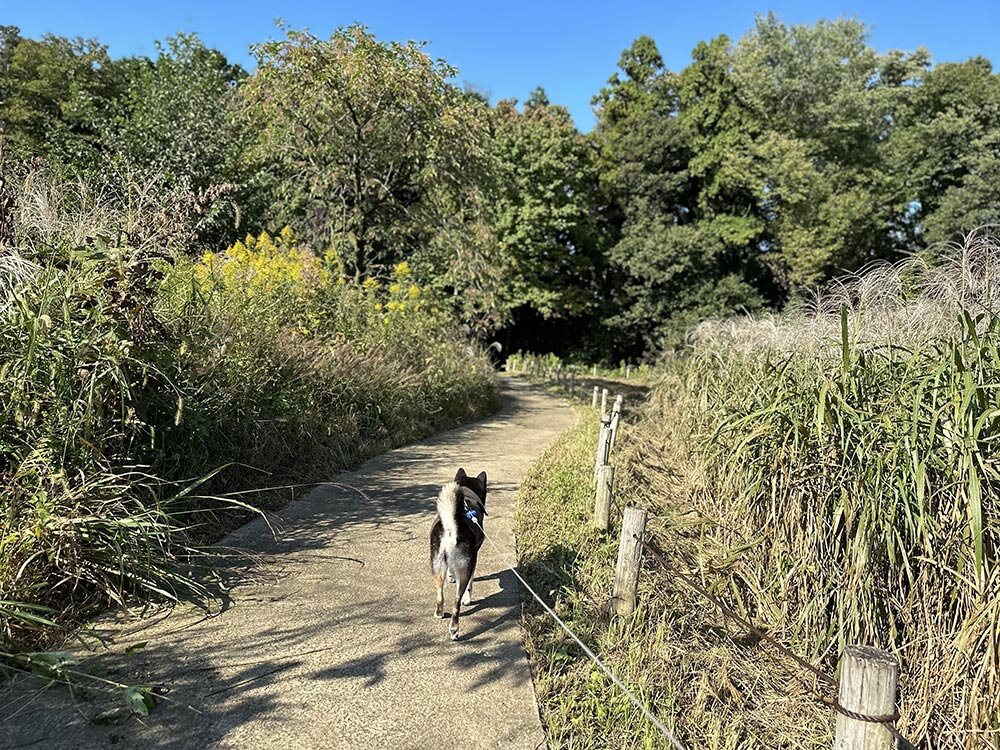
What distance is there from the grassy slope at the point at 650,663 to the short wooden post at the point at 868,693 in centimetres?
109

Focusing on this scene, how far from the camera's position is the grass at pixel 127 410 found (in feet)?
10.7

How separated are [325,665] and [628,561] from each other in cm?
178

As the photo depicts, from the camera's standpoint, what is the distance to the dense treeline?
18.0 m

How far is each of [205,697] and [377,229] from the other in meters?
11.7

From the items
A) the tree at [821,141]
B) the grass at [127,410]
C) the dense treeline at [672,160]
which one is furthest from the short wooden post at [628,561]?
the tree at [821,141]

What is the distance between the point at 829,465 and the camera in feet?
13.9

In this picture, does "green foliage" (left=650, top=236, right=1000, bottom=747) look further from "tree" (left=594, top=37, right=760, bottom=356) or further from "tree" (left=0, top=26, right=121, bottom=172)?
"tree" (left=0, top=26, right=121, bottom=172)

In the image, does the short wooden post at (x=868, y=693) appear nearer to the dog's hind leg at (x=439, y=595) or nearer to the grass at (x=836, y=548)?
the grass at (x=836, y=548)

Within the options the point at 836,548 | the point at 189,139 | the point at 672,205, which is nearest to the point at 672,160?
the point at 672,205

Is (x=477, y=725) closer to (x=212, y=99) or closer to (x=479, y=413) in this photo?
(x=479, y=413)

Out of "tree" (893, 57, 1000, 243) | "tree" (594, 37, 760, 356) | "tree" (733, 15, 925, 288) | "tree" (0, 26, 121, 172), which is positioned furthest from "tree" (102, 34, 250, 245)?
"tree" (893, 57, 1000, 243)

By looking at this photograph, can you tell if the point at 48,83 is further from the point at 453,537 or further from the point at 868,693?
the point at 868,693

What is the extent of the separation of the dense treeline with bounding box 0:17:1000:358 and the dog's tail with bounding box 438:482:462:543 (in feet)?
42.4

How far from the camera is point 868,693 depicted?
177 cm
